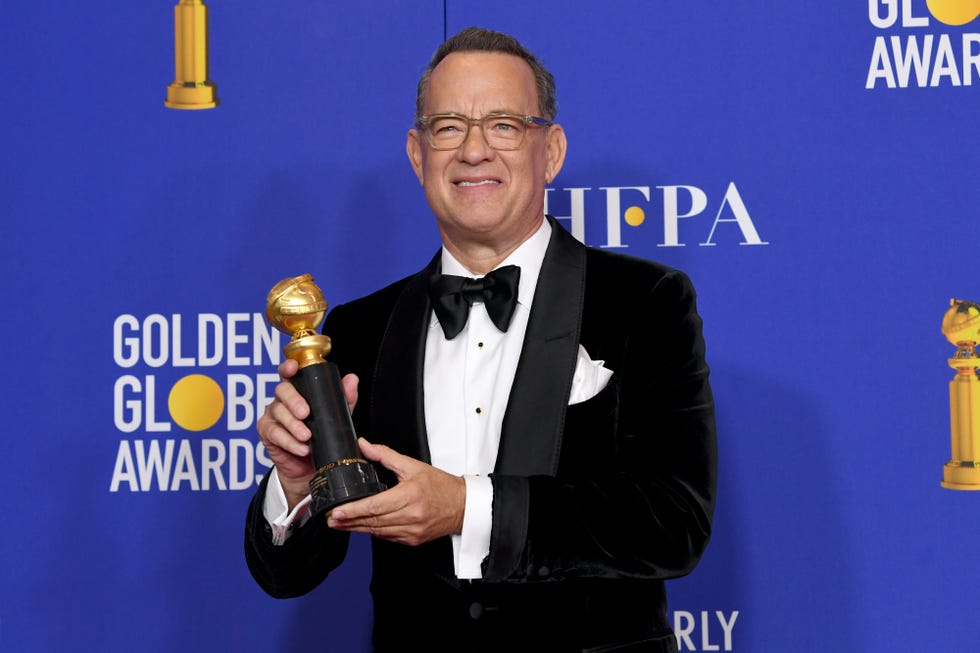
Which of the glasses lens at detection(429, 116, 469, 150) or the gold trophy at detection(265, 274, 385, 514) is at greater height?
the glasses lens at detection(429, 116, 469, 150)

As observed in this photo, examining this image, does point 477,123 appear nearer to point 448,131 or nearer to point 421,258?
point 448,131

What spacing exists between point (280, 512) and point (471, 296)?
42 centimetres

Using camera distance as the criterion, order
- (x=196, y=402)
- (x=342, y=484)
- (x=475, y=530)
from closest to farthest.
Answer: (x=342, y=484)
(x=475, y=530)
(x=196, y=402)

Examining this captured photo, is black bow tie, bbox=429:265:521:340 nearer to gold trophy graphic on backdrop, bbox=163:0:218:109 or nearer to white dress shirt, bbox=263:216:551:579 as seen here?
white dress shirt, bbox=263:216:551:579

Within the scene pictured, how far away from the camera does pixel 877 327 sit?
253 cm

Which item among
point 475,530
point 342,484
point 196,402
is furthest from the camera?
point 196,402

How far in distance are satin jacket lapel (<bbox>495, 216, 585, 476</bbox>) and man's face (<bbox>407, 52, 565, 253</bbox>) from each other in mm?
96

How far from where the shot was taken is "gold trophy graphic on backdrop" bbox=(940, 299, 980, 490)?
249 cm

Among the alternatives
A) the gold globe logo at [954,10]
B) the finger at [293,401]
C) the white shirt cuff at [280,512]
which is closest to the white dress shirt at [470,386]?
the white shirt cuff at [280,512]

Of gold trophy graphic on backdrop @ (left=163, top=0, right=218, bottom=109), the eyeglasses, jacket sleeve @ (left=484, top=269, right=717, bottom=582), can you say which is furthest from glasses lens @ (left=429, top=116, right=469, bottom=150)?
gold trophy graphic on backdrop @ (left=163, top=0, right=218, bottom=109)

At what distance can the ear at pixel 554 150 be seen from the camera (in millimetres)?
2018

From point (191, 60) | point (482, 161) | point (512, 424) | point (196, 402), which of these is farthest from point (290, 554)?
point (191, 60)

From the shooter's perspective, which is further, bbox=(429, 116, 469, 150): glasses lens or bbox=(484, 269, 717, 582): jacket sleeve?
bbox=(429, 116, 469, 150): glasses lens

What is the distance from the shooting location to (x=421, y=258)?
2664 mm
